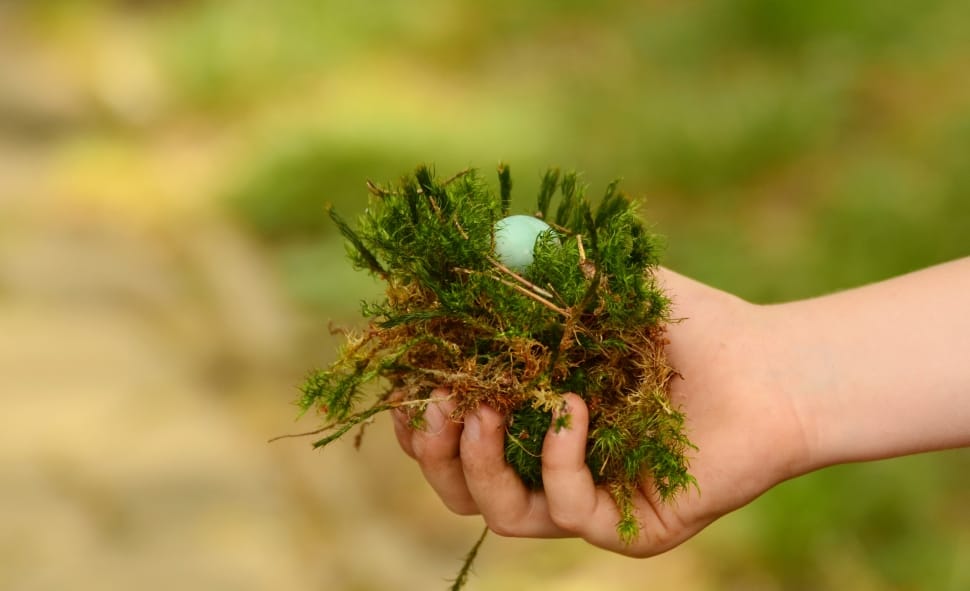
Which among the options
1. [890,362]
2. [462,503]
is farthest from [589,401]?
[890,362]

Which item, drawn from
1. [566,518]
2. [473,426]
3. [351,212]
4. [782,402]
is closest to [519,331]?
[473,426]

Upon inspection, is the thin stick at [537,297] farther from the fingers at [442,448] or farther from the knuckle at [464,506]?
the knuckle at [464,506]

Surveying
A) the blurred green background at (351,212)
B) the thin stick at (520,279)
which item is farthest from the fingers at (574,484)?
the blurred green background at (351,212)

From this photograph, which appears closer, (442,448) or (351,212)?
(442,448)

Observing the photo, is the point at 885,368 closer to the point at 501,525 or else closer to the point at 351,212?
the point at 501,525

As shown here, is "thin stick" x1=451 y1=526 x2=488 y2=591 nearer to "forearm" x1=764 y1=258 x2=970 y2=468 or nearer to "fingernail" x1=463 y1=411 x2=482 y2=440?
"fingernail" x1=463 y1=411 x2=482 y2=440

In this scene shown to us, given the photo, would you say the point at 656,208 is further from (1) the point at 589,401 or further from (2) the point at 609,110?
(1) the point at 589,401
